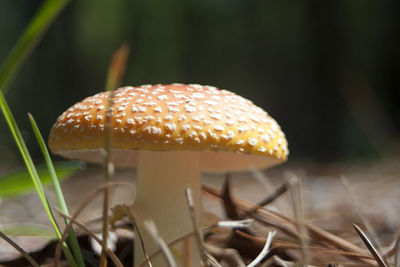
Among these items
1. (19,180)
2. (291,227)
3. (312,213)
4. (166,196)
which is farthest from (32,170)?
(312,213)

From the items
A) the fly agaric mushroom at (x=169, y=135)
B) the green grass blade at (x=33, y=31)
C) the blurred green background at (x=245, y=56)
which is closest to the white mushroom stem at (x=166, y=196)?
the fly agaric mushroom at (x=169, y=135)

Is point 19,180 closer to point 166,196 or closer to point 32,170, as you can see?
point 32,170

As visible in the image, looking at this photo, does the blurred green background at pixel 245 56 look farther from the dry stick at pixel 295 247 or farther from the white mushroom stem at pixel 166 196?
the white mushroom stem at pixel 166 196

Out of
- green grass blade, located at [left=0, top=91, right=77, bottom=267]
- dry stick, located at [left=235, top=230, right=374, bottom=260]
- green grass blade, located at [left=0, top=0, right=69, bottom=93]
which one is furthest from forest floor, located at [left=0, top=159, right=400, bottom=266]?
green grass blade, located at [left=0, top=0, right=69, bottom=93]

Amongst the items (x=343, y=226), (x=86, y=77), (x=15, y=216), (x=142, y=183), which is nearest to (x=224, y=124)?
(x=142, y=183)

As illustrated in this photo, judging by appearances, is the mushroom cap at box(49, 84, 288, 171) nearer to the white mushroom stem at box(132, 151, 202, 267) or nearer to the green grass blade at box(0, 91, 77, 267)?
the green grass blade at box(0, 91, 77, 267)
